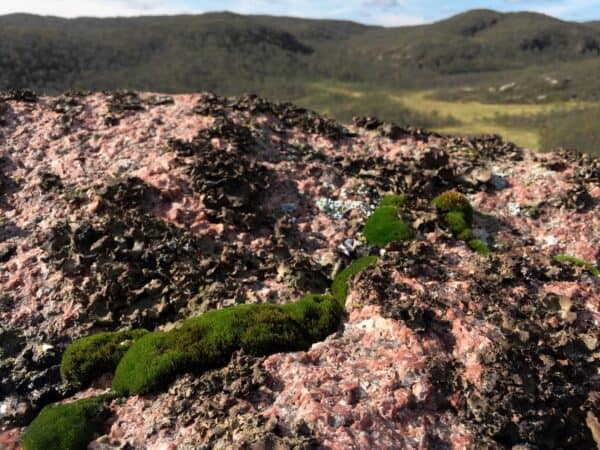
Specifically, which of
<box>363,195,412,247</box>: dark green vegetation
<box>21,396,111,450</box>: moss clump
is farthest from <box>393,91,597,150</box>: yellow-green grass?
<box>21,396,111,450</box>: moss clump

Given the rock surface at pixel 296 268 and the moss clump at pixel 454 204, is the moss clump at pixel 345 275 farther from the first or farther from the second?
the moss clump at pixel 454 204

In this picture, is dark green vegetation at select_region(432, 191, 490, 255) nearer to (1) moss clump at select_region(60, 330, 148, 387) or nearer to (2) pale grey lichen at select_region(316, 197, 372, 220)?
(2) pale grey lichen at select_region(316, 197, 372, 220)

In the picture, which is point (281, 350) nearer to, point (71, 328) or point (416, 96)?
point (71, 328)

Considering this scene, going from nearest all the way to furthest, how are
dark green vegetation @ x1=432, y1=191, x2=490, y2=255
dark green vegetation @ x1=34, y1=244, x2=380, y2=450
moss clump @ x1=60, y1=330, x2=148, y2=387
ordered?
1. dark green vegetation @ x1=34, y1=244, x2=380, y2=450
2. moss clump @ x1=60, y1=330, x2=148, y2=387
3. dark green vegetation @ x1=432, y1=191, x2=490, y2=255

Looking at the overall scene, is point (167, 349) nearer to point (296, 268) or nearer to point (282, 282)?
→ point (282, 282)

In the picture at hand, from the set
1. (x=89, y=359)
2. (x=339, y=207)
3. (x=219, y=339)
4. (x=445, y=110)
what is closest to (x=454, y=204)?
(x=339, y=207)

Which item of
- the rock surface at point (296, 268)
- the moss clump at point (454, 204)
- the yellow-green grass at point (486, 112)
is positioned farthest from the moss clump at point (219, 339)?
the yellow-green grass at point (486, 112)
